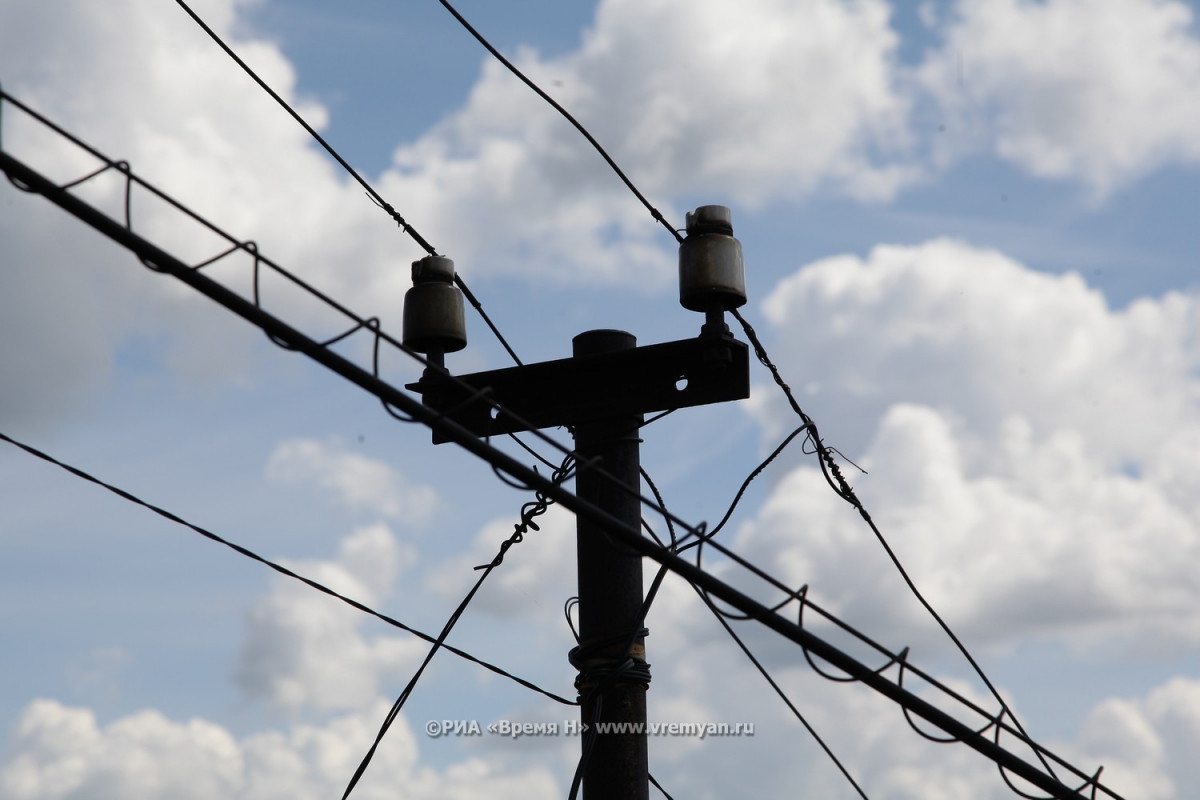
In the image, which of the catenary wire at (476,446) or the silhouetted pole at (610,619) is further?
A: the silhouetted pole at (610,619)

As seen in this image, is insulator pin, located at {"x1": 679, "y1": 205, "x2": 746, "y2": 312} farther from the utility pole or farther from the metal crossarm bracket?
the metal crossarm bracket

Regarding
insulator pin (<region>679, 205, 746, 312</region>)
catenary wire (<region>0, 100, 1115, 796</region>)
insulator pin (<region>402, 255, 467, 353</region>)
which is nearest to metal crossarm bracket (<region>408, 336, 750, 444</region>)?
insulator pin (<region>679, 205, 746, 312</region>)

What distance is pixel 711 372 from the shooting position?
6469 mm

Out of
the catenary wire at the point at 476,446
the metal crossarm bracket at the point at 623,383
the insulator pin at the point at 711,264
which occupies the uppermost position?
the insulator pin at the point at 711,264

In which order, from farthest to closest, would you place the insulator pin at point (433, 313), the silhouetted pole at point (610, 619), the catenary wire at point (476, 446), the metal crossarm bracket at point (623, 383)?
the insulator pin at point (433, 313) < the metal crossarm bracket at point (623, 383) < the silhouetted pole at point (610, 619) < the catenary wire at point (476, 446)

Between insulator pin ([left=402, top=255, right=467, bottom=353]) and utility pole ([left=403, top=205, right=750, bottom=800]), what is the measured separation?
544 millimetres

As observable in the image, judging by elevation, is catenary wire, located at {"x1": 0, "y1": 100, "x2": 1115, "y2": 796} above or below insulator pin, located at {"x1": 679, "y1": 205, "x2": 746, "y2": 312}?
below

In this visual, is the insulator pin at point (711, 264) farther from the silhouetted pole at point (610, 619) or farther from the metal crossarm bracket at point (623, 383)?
the silhouetted pole at point (610, 619)

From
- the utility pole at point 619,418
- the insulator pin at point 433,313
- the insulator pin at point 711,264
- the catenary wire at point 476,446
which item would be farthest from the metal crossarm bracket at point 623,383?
the catenary wire at point 476,446

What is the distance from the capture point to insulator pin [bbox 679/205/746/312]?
6.54 m

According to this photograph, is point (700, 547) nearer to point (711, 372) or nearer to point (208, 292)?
point (711, 372)

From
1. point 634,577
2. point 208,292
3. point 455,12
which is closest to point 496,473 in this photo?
point 208,292

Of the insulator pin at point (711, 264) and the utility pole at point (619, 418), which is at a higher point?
the insulator pin at point (711, 264)

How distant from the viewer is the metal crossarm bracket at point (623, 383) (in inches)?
254
